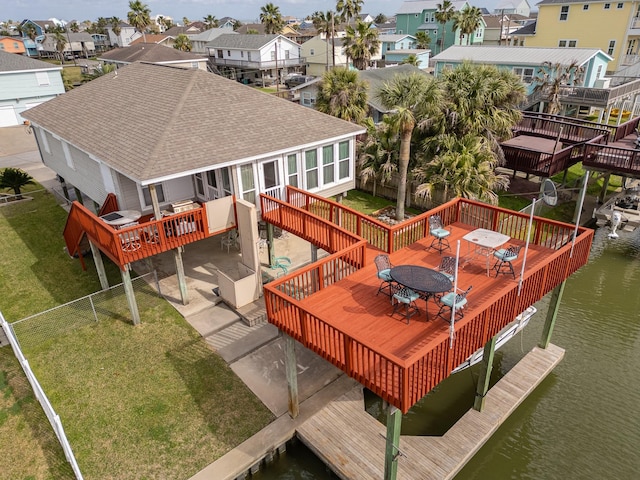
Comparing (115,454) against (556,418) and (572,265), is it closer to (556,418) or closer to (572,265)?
(556,418)

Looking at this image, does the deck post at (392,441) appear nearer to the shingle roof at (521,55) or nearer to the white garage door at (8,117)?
the shingle roof at (521,55)

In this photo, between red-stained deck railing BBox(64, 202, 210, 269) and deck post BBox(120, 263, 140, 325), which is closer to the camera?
red-stained deck railing BBox(64, 202, 210, 269)

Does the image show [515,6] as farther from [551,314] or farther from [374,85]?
[551,314]

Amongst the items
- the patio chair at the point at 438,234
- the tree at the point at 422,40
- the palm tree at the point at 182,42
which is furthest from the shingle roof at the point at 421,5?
the patio chair at the point at 438,234

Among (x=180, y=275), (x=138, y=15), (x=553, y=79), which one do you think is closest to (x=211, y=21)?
(x=138, y=15)

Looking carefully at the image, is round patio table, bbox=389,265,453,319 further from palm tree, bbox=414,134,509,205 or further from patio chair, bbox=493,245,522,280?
palm tree, bbox=414,134,509,205

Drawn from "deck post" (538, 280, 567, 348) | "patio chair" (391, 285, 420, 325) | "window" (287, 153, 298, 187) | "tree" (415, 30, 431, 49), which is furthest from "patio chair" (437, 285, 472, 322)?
"tree" (415, 30, 431, 49)
